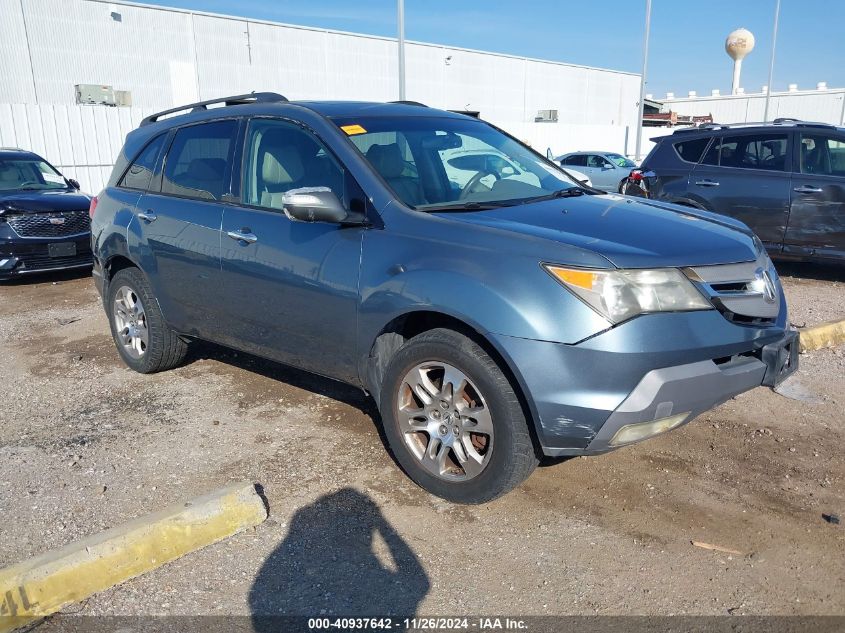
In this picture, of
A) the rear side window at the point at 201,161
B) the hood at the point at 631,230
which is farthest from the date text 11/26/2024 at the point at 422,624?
the rear side window at the point at 201,161

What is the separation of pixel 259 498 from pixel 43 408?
242 centimetres

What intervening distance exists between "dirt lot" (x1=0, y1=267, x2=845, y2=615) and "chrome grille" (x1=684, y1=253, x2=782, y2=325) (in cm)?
90

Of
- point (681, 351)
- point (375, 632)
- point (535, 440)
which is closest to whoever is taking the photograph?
point (375, 632)

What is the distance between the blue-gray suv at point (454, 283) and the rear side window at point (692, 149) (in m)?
4.98

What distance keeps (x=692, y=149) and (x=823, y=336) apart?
4.03 meters

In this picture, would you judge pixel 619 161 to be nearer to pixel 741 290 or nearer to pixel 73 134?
pixel 73 134

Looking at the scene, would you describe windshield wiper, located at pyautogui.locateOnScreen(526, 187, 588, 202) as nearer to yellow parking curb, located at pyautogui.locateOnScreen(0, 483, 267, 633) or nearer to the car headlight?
the car headlight

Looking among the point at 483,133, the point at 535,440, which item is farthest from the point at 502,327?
the point at 483,133

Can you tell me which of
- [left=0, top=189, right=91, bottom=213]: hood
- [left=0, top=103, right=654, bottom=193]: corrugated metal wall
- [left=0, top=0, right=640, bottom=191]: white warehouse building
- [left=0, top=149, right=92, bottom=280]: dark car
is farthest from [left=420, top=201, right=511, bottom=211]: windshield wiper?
[left=0, top=0, right=640, bottom=191]: white warehouse building

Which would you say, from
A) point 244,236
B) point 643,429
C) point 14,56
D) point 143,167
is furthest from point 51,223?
point 14,56

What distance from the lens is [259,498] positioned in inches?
131

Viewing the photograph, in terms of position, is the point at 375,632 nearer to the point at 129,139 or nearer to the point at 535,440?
the point at 535,440

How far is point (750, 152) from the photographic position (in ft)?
28.2

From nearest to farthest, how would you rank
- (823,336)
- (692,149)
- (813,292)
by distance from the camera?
(823,336) → (813,292) → (692,149)
